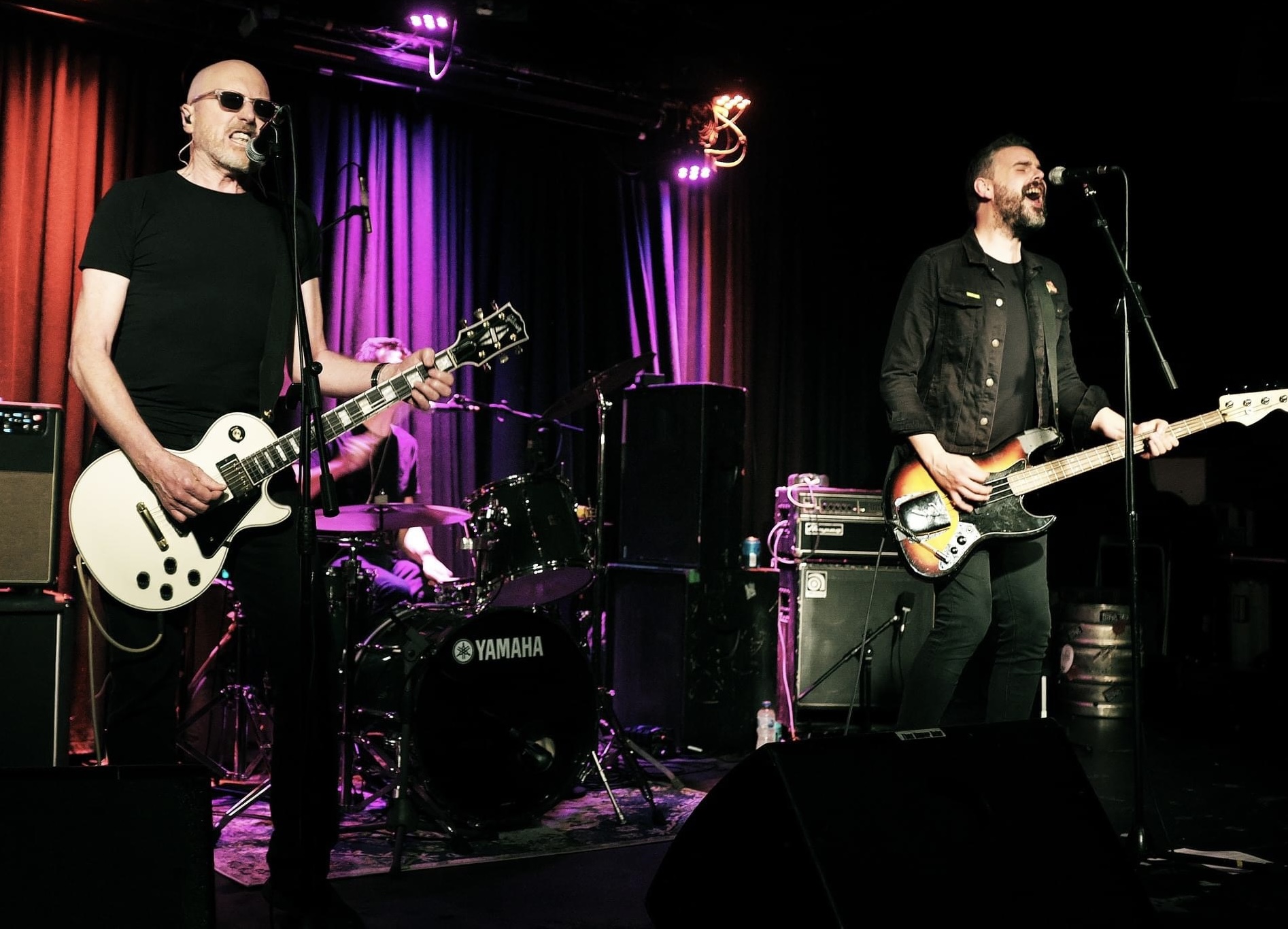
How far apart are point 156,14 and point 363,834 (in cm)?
407

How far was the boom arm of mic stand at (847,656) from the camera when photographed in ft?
19.6

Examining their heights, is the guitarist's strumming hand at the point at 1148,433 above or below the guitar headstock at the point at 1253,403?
below

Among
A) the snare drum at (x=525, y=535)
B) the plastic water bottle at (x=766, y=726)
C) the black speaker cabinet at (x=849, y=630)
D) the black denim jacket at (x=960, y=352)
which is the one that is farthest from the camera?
the black speaker cabinet at (x=849, y=630)

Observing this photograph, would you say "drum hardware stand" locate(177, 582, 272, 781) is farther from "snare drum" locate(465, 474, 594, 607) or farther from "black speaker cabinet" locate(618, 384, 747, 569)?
"black speaker cabinet" locate(618, 384, 747, 569)

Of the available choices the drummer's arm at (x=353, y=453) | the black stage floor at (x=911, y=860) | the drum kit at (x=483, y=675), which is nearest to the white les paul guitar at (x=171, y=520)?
the black stage floor at (x=911, y=860)

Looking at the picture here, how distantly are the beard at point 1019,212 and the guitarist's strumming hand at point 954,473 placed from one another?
831 mm

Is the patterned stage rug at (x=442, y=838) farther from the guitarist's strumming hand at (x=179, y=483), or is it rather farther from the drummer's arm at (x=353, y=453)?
the drummer's arm at (x=353, y=453)

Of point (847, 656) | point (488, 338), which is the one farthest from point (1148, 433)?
point (847, 656)

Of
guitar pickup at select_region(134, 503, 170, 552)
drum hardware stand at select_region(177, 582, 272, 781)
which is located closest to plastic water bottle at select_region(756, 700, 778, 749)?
drum hardware stand at select_region(177, 582, 272, 781)

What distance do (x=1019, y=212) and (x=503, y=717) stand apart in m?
2.50

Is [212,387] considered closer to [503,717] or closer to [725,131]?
[503,717]

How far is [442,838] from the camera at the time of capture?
13.3 feet

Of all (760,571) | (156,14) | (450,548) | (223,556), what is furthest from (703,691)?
(156,14)

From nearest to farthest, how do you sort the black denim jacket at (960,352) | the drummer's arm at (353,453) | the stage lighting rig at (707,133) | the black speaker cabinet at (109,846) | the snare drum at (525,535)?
the black speaker cabinet at (109,846) < the black denim jacket at (960,352) < the snare drum at (525,535) < the drummer's arm at (353,453) < the stage lighting rig at (707,133)
